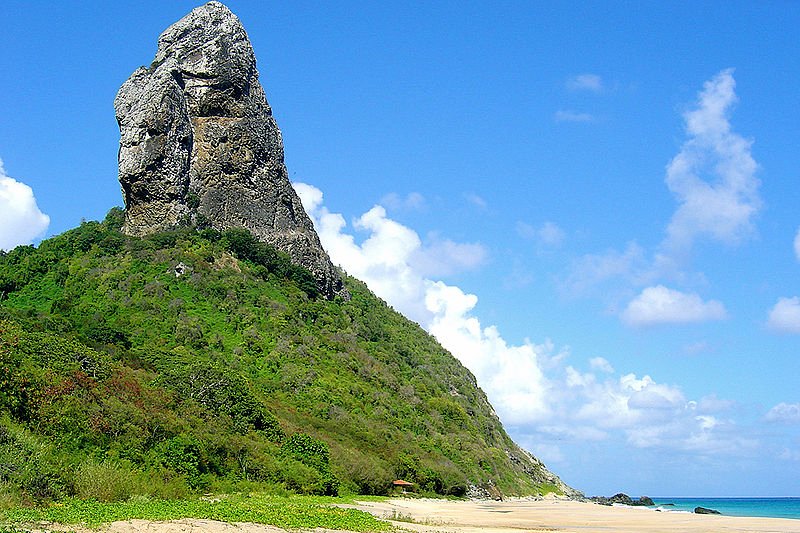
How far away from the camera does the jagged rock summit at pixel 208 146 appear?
7106cm

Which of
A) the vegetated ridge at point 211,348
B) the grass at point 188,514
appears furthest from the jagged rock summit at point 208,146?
the grass at point 188,514

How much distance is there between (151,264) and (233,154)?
15.5 m

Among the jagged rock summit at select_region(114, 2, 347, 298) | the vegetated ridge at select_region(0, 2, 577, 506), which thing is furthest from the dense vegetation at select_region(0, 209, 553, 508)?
the jagged rock summit at select_region(114, 2, 347, 298)

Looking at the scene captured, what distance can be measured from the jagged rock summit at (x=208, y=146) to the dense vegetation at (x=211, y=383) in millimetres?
3375

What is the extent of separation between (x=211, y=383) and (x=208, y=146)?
40.0 metres

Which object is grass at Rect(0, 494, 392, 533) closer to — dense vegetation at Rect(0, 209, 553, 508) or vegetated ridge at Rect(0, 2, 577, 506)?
dense vegetation at Rect(0, 209, 553, 508)

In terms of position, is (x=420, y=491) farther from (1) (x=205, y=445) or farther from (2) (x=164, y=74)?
(2) (x=164, y=74)

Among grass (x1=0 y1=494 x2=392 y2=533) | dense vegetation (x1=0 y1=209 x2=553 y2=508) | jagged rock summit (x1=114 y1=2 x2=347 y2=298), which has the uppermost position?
jagged rock summit (x1=114 y1=2 x2=347 y2=298)

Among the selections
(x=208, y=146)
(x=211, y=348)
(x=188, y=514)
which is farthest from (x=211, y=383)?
(x=208, y=146)

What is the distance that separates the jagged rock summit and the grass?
5110 cm

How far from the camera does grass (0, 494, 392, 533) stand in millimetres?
16828

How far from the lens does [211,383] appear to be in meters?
40.2

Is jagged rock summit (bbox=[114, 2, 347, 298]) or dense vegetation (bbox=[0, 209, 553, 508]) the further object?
jagged rock summit (bbox=[114, 2, 347, 298])

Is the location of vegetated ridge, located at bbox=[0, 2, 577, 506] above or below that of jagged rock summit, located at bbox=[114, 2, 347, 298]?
below
